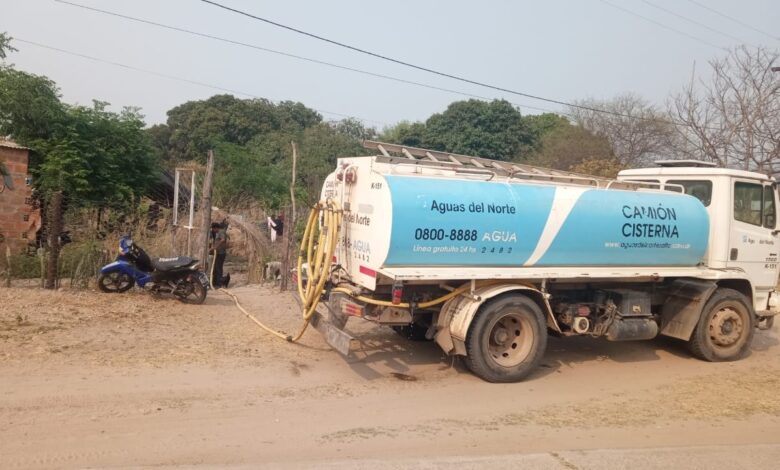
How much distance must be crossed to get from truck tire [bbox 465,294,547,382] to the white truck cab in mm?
3113

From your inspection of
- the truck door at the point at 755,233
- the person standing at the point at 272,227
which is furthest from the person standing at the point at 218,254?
the truck door at the point at 755,233

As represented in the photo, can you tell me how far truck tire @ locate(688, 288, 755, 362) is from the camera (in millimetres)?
8250

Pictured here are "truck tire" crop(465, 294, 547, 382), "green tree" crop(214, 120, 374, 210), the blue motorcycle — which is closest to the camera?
"truck tire" crop(465, 294, 547, 382)

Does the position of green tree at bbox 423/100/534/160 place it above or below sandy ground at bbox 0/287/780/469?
above

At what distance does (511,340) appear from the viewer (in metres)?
7.09

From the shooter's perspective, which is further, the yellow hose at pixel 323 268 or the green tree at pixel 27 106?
the green tree at pixel 27 106

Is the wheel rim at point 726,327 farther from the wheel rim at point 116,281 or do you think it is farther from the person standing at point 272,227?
the person standing at point 272,227

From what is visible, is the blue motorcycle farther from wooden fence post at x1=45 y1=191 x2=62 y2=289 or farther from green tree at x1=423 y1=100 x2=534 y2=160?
green tree at x1=423 y1=100 x2=534 y2=160

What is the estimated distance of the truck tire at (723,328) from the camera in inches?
325

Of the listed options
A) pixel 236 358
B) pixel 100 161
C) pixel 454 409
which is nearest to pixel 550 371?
pixel 454 409

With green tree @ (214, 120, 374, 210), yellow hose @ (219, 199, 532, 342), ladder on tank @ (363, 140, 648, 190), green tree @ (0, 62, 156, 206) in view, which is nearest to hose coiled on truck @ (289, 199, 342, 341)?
yellow hose @ (219, 199, 532, 342)

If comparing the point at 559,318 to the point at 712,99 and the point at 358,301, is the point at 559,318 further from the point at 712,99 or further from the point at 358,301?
the point at 712,99

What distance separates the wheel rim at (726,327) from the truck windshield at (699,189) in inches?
60.3

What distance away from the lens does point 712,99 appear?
67.4 feet
